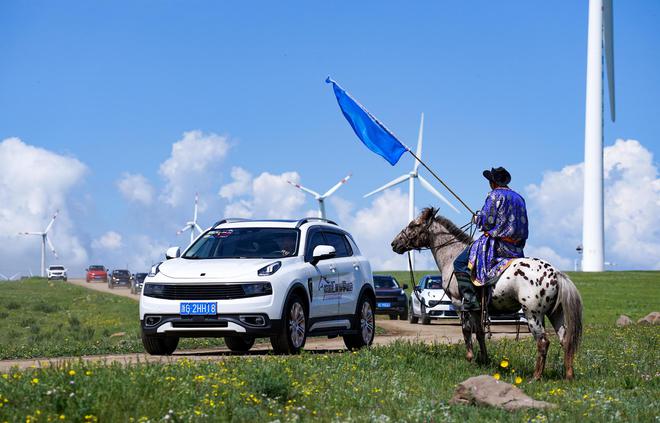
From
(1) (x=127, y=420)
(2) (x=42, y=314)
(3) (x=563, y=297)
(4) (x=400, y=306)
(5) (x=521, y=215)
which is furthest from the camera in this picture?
(2) (x=42, y=314)

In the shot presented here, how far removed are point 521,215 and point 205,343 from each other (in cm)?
960

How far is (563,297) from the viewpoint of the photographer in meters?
12.6

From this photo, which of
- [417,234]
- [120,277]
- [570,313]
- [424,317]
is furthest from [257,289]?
[120,277]

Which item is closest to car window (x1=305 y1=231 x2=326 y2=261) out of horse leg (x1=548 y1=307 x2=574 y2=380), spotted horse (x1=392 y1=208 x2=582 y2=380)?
spotted horse (x1=392 y1=208 x2=582 y2=380)

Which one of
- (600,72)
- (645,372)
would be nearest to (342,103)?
(645,372)

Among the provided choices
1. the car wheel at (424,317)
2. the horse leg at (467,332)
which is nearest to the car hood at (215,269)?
the horse leg at (467,332)

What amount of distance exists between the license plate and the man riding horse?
3718mm

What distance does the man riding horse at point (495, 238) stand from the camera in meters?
13.3

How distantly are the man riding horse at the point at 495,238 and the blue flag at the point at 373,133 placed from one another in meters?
4.68

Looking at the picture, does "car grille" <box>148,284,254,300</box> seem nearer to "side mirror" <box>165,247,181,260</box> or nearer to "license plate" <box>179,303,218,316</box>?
"license plate" <box>179,303,218,316</box>

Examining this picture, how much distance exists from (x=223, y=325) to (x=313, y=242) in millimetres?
2574

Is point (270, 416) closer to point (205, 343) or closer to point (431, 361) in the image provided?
point (431, 361)

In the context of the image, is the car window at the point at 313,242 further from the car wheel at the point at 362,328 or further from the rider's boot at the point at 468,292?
the rider's boot at the point at 468,292

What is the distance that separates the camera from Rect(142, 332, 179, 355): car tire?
1596 cm
